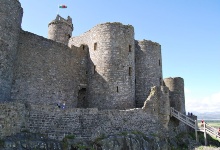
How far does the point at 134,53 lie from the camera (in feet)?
88.1

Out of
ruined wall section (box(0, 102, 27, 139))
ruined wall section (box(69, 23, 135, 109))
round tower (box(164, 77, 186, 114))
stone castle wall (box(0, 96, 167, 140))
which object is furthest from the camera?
round tower (box(164, 77, 186, 114))

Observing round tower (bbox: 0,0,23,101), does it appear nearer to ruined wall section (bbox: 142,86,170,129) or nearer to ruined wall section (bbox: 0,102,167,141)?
ruined wall section (bbox: 0,102,167,141)

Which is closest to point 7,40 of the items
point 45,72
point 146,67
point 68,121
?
point 45,72

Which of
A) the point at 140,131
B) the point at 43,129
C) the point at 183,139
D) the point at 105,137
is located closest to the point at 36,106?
the point at 43,129

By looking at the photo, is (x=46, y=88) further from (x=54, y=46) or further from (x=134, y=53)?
(x=134, y=53)

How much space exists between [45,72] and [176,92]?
56.8 ft

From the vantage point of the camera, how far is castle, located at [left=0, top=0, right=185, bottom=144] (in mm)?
18000

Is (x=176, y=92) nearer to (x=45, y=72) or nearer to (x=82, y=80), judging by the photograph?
(x=82, y=80)

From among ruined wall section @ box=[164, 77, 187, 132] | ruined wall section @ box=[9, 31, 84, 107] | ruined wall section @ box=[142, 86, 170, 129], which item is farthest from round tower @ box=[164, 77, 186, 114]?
ruined wall section @ box=[9, 31, 84, 107]

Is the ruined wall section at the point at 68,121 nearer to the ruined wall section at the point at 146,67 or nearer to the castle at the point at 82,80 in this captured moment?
the castle at the point at 82,80

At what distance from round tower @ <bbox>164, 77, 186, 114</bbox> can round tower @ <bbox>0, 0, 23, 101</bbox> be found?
784 inches

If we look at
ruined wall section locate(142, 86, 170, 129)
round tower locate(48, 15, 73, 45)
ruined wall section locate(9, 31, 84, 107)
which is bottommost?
ruined wall section locate(142, 86, 170, 129)

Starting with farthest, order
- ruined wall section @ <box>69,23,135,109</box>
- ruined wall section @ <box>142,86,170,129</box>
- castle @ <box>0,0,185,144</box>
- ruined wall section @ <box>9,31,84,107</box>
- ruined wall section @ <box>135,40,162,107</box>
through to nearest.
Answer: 1. ruined wall section @ <box>135,40,162,107</box>
2. ruined wall section @ <box>69,23,135,109</box>
3. ruined wall section @ <box>142,86,170,129</box>
4. ruined wall section @ <box>9,31,84,107</box>
5. castle @ <box>0,0,185,144</box>

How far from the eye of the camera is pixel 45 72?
22.8m
